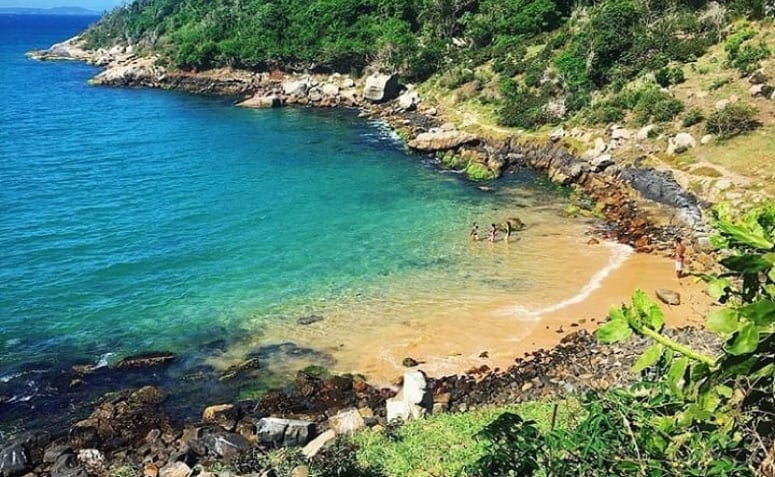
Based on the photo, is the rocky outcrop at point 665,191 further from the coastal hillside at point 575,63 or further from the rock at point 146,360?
the rock at point 146,360

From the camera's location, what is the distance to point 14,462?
15656 mm

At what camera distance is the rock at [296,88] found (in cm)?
6884

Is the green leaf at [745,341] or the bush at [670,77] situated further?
the bush at [670,77]

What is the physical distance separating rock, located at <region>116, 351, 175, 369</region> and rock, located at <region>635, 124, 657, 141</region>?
2894 cm

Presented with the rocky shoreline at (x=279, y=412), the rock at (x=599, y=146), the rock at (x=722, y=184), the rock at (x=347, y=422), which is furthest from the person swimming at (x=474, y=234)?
the rock at (x=347, y=422)

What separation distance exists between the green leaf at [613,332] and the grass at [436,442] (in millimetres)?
8556

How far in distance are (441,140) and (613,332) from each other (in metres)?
43.0

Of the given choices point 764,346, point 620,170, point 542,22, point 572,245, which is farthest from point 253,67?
point 764,346

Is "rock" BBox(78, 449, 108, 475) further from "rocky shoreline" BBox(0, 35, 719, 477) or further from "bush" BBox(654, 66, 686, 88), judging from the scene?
Answer: "bush" BBox(654, 66, 686, 88)

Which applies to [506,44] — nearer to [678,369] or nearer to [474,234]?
[474,234]

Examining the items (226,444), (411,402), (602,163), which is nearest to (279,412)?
(226,444)

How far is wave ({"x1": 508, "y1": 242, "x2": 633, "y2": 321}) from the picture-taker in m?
23.0

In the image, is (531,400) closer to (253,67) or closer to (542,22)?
(542,22)

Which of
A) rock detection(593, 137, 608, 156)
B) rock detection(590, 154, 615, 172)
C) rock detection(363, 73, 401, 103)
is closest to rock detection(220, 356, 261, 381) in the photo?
rock detection(590, 154, 615, 172)
